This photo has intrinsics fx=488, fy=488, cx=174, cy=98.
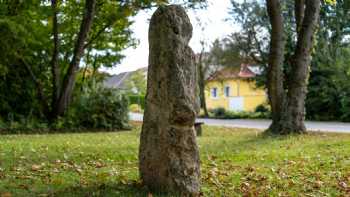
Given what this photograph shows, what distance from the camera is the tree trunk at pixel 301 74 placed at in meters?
16.2

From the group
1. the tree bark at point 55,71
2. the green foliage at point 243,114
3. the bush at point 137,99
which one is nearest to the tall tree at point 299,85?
the tree bark at point 55,71

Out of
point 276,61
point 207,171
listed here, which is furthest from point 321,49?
point 207,171

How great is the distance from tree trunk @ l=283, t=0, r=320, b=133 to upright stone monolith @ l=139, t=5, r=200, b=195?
10781 mm

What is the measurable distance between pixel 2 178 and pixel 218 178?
3.12 meters

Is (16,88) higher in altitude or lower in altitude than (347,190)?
higher

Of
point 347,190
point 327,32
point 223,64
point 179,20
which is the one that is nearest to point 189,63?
point 179,20

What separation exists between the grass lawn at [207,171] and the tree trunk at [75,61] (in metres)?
9.62

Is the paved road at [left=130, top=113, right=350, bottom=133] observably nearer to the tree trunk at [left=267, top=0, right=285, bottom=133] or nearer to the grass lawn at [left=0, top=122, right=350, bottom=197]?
the tree trunk at [left=267, top=0, right=285, bottom=133]

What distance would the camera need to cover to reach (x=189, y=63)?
19.8 ft

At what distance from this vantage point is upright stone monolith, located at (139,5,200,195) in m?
5.86

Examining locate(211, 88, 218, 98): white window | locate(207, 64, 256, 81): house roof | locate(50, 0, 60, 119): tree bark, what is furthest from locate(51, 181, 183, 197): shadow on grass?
locate(211, 88, 218, 98): white window

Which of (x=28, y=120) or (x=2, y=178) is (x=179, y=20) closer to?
(x=2, y=178)

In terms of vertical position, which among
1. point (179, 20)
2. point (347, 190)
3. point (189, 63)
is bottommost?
point (347, 190)

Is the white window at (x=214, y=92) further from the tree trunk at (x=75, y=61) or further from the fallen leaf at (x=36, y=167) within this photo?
the fallen leaf at (x=36, y=167)
